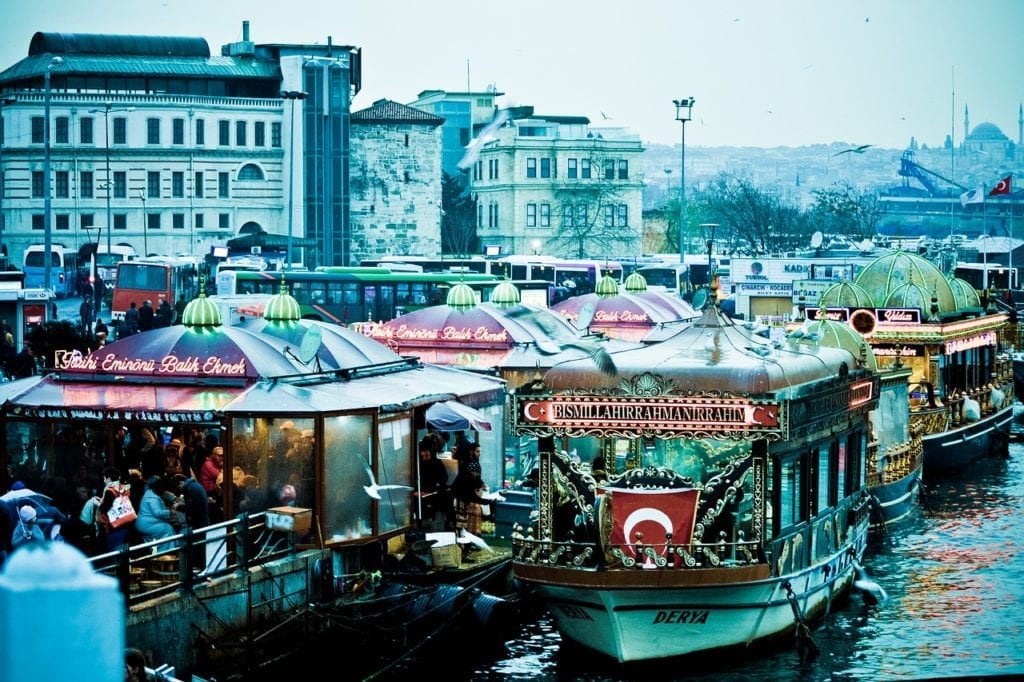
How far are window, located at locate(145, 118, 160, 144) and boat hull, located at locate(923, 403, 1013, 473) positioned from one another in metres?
64.9

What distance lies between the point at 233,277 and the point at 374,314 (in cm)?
498

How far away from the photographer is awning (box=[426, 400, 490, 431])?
793 inches

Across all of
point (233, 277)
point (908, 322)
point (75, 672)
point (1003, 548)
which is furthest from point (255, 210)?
point (75, 672)

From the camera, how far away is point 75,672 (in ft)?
9.80

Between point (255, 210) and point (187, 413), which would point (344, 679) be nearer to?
point (187, 413)

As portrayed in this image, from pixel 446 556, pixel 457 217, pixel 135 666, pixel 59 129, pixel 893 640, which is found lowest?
pixel 893 640

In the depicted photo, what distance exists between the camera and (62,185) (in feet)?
299

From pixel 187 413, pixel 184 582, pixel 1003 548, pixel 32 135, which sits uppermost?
pixel 32 135

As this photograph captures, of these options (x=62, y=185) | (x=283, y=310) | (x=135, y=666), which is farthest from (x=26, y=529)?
(x=62, y=185)

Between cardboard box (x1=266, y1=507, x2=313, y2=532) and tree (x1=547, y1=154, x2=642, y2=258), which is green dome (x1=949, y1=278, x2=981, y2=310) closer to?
cardboard box (x1=266, y1=507, x2=313, y2=532)

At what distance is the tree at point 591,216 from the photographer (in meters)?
109

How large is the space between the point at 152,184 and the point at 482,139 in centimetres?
3264

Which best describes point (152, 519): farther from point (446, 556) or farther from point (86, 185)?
point (86, 185)

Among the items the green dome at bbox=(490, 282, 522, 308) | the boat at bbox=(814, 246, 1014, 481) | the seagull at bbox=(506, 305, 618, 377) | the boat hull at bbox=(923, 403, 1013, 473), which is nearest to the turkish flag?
the seagull at bbox=(506, 305, 618, 377)
